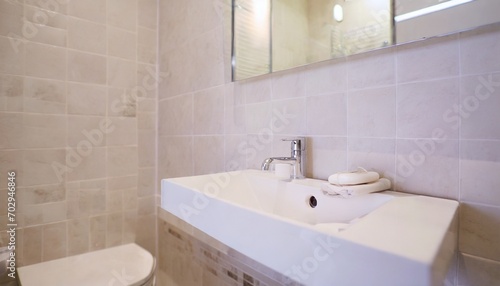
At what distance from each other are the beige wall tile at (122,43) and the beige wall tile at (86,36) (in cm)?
4

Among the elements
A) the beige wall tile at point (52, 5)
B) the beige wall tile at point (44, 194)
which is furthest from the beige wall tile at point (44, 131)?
the beige wall tile at point (52, 5)

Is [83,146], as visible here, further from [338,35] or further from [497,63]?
[497,63]

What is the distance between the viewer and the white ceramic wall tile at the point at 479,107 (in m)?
0.55

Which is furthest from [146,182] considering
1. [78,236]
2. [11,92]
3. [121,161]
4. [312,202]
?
[312,202]

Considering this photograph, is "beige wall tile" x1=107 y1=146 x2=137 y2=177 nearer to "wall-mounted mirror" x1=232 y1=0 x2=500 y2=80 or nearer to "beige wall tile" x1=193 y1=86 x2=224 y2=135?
"beige wall tile" x1=193 y1=86 x2=224 y2=135

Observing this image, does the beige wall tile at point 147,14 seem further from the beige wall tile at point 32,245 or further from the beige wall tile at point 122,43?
the beige wall tile at point 32,245

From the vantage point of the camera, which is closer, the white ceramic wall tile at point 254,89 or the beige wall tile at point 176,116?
the white ceramic wall tile at point 254,89

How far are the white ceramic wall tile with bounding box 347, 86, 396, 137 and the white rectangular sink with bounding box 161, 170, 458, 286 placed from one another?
18 cm

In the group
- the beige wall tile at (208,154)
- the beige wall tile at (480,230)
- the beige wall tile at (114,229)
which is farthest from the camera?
the beige wall tile at (114,229)

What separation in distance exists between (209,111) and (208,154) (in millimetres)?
216

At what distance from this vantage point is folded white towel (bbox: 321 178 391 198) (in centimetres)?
60

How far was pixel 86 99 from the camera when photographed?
1.42 meters

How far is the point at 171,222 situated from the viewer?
1533 millimetres

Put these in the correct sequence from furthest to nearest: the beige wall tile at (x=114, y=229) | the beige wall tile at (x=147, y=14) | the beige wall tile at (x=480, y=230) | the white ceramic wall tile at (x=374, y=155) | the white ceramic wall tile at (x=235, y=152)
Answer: the beige wall tile at (x=147, y=14) → the beige wall tile at (x=114, y=229) → the white ceramic wall tile at (x=235, y=152) → the white ceramic wall tile at (x=374, y=155) → the beige wall tile at (x=480, y=230)
